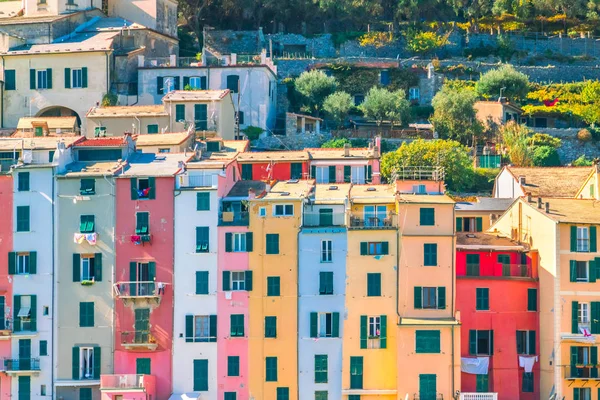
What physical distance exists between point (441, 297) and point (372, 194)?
678cm

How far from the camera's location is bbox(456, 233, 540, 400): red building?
88.3 meters

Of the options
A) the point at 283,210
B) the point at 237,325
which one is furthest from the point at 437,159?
the point at 237,325

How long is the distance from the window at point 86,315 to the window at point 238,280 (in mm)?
6865

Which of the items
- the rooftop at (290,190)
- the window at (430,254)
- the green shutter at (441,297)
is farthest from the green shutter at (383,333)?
the rooftop at (290,190)

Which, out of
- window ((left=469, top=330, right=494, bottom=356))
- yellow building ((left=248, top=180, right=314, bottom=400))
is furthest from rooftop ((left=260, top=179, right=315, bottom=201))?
window ((left=469, top=330, right=494, bottom=356))

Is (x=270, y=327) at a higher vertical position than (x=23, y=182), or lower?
lower

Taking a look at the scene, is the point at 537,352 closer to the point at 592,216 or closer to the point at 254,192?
the point at 592,216

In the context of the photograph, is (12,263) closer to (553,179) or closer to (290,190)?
(290,190)

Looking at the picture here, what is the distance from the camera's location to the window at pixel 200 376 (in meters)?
87.8

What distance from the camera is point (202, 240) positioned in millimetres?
89000

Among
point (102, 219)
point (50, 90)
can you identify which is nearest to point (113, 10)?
point (50, 90)

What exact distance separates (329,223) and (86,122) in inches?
934

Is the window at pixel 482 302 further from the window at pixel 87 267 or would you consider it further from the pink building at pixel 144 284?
the window at pixel 87 267

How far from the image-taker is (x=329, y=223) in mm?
88812
